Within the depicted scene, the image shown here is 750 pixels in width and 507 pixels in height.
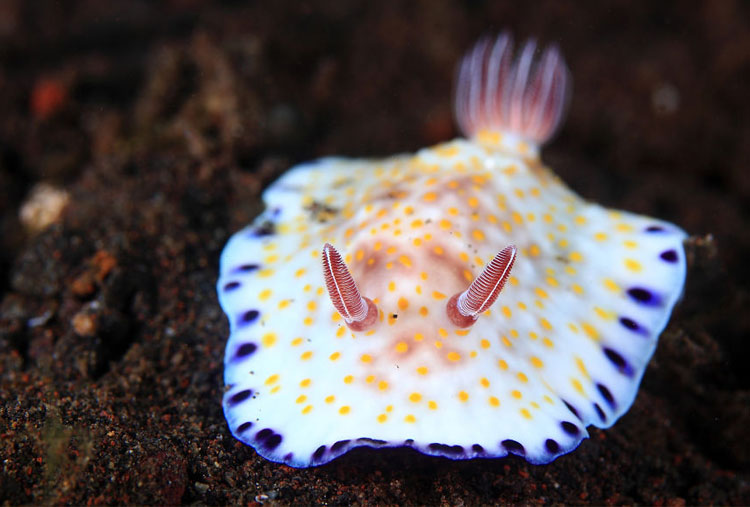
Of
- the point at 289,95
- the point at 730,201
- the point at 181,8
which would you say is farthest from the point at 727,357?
the point at 181,8

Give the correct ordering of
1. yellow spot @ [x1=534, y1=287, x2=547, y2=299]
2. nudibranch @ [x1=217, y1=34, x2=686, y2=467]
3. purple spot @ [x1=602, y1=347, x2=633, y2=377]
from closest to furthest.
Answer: nudibranch @ [x1=217, y1=34, x2=686, y2=467]
purple spot @ [x1=602, y1=347, x2=633, y2=377]
yellow spot @ [x1=534, y1=287, x2=547, y2=299]

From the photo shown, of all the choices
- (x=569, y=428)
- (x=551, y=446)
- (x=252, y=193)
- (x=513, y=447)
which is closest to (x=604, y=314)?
(x=569, y=428)

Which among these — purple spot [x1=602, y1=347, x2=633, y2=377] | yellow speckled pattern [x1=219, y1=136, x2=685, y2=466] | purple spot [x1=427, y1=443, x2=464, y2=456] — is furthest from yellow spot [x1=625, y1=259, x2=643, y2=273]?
purple spot [x1=427, y1=443, x2=464, y2=456]

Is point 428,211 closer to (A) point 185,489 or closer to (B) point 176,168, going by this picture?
(A) point 185,489

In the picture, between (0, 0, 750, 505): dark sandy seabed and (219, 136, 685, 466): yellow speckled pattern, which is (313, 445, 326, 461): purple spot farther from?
(0, 0, 750, 505): dark sandy seabed

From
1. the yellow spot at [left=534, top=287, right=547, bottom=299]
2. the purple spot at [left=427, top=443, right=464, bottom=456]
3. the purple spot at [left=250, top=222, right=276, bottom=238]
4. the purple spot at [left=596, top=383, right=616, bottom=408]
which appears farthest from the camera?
the purple spot at [left=250, top=222, right=276, bottom=238]

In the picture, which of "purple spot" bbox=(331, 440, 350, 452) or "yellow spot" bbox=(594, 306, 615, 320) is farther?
"yellow spot" bbox=(594, 306, 615, 320)
